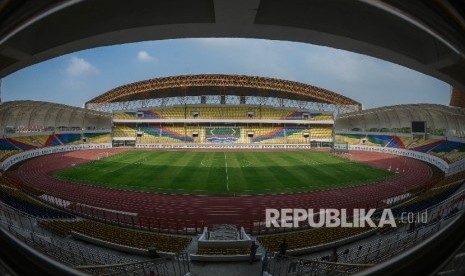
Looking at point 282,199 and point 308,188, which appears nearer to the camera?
point 282,199

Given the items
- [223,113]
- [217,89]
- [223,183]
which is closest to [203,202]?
[223,183]

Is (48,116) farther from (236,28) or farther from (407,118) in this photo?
(407,118)

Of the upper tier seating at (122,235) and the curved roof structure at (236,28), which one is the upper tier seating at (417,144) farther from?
the curved roof structure at (236,28)

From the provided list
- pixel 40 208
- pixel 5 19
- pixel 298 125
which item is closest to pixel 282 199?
pixel 40 208

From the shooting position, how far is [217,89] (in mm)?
48562

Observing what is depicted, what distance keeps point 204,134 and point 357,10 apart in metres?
45.2

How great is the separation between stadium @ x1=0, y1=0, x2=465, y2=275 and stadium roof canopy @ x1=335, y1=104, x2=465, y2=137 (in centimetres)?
26

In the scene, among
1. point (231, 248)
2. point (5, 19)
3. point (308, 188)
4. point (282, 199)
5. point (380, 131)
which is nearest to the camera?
point (5, 19)

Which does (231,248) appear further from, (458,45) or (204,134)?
(204,134)

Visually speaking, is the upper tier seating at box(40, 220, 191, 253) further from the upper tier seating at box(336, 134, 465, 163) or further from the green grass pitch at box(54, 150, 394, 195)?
the upper tier seating at box(336, 134, 465, 163)

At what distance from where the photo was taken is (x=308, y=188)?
1672 centimetres

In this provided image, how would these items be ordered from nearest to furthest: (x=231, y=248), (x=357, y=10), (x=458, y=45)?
(x=458, y=45) < (x=357, y=10) < (x=231, y=248)

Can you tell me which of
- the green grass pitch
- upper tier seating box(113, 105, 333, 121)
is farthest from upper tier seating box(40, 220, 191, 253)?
upper tier seating box(113, 105, 333, 121)

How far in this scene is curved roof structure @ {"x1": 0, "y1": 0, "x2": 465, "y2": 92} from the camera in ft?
7.13
